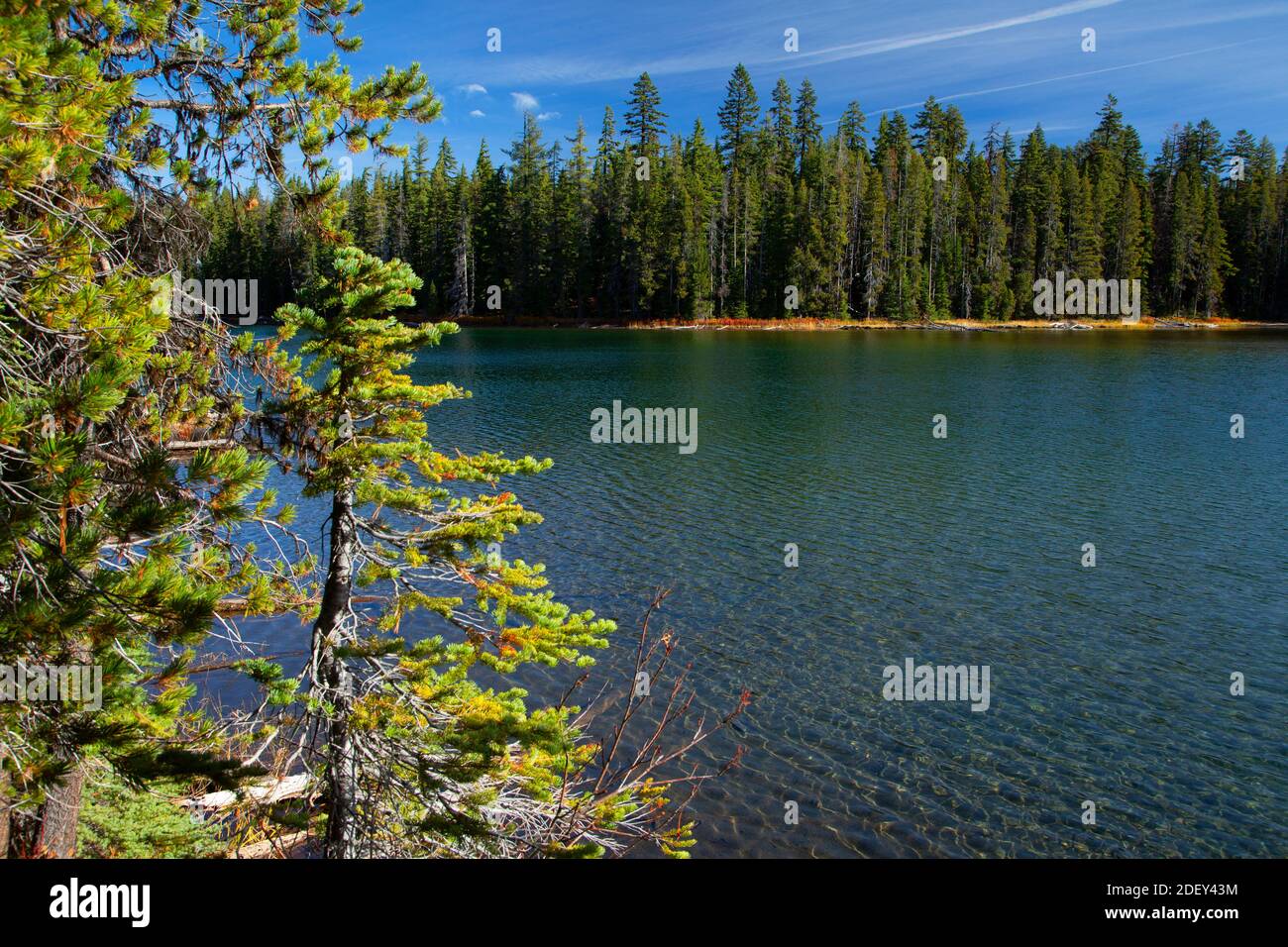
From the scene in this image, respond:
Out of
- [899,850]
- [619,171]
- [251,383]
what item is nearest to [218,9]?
[251,383]

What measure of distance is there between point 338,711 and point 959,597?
11.9 meters

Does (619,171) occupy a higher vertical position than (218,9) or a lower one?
higher

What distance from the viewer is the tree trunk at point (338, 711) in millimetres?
5648

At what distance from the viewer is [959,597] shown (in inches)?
590

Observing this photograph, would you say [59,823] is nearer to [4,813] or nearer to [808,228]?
[4,813]

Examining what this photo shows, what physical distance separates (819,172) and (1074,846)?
82932mm

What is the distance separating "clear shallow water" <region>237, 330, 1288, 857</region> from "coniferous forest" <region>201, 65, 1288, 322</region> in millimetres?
48129

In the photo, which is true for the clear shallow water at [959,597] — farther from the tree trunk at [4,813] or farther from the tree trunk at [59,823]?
the tree trunk at [4,813]

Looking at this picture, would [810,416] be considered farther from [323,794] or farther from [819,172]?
[819,172]

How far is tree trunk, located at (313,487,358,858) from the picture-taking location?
565 cm

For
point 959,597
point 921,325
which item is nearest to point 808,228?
point 921,325

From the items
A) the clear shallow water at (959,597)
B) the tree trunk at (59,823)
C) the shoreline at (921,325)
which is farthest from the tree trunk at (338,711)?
the shoreline at (921,325)

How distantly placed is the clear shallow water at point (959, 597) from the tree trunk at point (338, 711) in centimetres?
423

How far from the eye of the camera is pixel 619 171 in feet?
273
